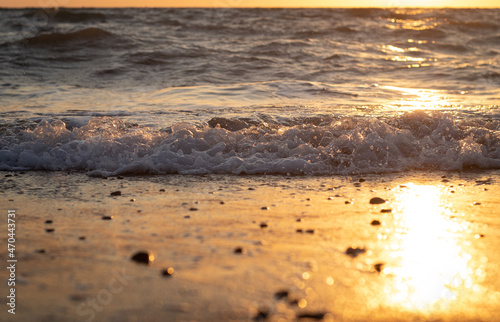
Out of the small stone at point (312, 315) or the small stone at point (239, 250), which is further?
the small stone at point (239, 250)

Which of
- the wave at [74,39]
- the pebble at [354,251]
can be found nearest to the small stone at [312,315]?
the pebble at [354,251]

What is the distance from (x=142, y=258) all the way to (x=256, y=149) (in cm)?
287

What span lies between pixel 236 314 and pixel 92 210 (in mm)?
1836

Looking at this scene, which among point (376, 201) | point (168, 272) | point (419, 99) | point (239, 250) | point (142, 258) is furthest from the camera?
point (419, 99)

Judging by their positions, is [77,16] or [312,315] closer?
[312,315]

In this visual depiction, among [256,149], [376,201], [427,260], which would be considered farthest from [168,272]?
[256,149]

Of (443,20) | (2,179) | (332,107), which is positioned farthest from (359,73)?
(443,20)

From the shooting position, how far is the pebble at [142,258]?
2586 mm

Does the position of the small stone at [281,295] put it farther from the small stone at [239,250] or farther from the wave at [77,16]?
the wave at [77,16]

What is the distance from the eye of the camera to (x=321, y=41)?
52.3ft

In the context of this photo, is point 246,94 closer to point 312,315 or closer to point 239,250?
point 239,250

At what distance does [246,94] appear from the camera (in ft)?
29.8

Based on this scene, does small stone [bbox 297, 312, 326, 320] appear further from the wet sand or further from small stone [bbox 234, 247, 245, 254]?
small stone [bbox 234, 247, 245, 254]
